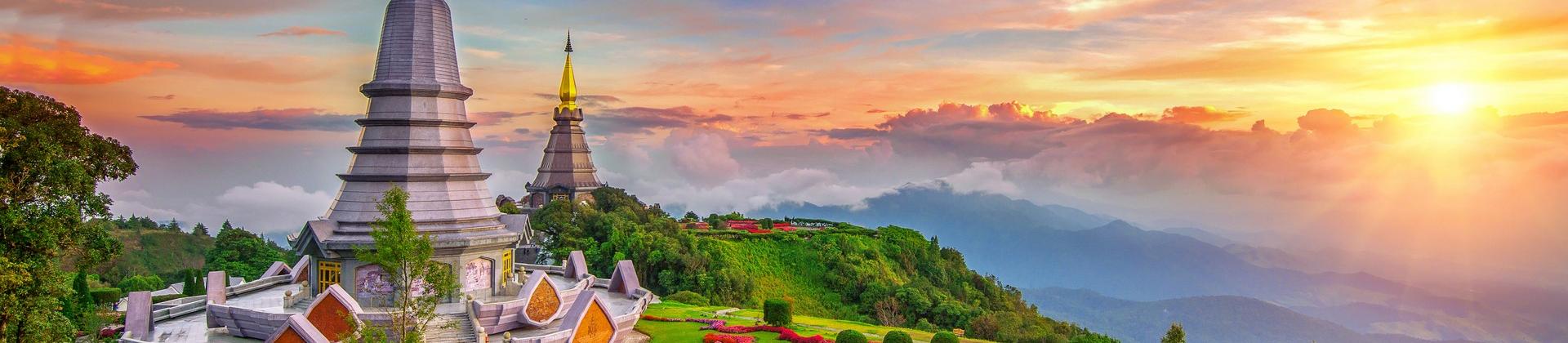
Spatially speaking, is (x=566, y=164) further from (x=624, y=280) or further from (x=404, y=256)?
(x=404, y=256)

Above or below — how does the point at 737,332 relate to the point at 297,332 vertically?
below

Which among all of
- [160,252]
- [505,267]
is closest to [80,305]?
[505,267]

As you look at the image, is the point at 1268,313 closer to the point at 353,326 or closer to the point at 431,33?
the point at 431,33

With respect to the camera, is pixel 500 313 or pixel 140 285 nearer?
pixel 500 313

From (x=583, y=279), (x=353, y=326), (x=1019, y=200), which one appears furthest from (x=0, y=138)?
(x=1019, y=200)

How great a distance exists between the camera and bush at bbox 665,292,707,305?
35.7 meters

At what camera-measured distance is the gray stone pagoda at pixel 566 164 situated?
54.3m

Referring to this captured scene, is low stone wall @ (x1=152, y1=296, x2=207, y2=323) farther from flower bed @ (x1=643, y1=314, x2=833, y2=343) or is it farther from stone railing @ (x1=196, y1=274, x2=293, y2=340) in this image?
flower bed @ (x1=643, y1=314, x2=833, y2=343)

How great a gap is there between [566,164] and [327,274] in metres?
30.2

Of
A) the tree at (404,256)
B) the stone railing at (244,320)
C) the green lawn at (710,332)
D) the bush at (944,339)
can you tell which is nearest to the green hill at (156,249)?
the stone railing at (244,320)

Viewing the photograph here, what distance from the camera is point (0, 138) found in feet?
53.8

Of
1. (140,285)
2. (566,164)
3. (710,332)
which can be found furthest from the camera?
(566,164)

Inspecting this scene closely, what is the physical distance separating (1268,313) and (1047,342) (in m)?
57.2

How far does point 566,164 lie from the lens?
180ft
